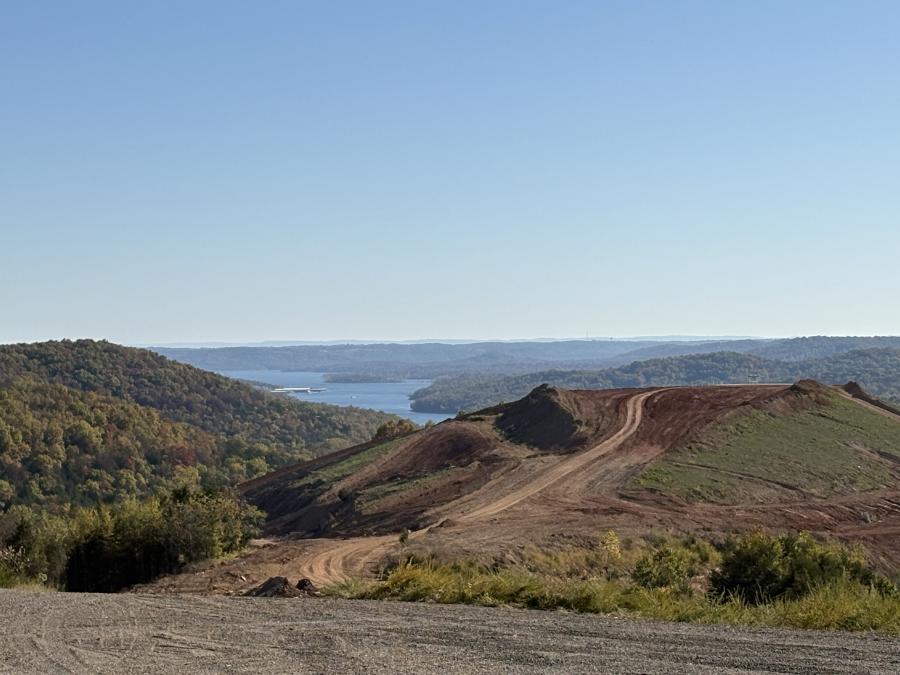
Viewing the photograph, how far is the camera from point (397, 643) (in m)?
12.5

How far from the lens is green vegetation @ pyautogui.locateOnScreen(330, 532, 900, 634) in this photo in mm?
13805

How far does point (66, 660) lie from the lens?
39.1 feet

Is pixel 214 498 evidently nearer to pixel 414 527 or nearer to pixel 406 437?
pixel 414 527

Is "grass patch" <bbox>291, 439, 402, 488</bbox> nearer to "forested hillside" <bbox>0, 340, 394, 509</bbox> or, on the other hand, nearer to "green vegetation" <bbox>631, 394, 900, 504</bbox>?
"green vegetation" <bbox>631, 394, 900, 504</bbox>

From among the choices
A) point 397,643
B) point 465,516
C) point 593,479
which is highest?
point 397,643

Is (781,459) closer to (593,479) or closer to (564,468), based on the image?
(593,479)

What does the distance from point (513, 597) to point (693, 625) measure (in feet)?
11.5

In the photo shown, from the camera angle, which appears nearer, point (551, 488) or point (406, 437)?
point (551, 488)

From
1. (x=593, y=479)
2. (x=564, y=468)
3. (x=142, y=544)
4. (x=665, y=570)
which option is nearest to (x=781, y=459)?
(x=593, y=479)

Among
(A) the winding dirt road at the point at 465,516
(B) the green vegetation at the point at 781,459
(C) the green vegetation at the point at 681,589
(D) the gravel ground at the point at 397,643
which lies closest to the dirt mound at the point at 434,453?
(A) the winding dirt road at the point at 465,516

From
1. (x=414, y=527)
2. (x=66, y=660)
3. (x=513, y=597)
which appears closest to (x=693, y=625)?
(x=513, y=597)

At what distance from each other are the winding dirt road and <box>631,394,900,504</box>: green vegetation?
3.27m

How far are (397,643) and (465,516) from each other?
20.9 m

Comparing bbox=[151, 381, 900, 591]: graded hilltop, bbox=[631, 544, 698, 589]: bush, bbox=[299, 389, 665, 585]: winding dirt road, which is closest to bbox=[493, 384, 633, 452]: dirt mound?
bbox=[151, 381, 900, 591]: graded hilltop
